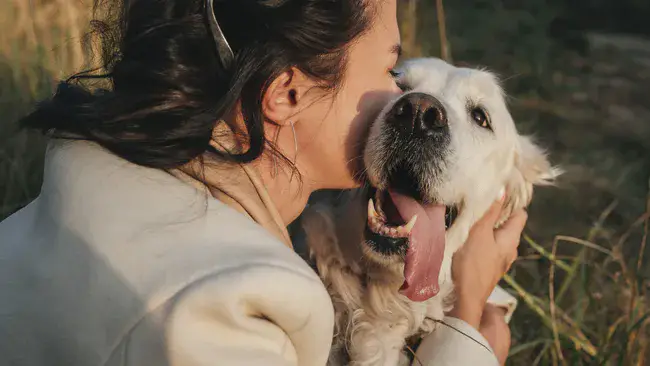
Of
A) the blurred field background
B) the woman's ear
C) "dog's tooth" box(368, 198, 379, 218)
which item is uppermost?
the woman's ear

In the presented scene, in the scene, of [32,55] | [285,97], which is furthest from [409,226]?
[32,55]

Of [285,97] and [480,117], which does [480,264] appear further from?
[285,97]

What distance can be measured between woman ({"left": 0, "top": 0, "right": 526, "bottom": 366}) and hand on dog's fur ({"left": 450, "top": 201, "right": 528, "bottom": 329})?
21cm

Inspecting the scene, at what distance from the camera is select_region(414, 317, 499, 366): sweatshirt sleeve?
1.83 meters

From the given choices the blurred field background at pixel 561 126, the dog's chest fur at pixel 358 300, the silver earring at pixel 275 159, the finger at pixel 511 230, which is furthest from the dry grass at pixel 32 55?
the finger at pixel 511 230

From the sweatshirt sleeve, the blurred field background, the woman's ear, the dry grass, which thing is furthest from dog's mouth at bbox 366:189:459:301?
the dry grass

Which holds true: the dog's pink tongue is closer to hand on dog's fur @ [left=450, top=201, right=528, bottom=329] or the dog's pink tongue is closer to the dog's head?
the dog's head

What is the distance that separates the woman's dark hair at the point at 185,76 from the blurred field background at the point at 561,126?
0.91m

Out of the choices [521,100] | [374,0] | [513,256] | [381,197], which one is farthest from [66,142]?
[521,100]

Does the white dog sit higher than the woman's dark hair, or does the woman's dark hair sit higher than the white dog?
the woman's dark hair

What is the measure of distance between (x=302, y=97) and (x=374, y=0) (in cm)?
29

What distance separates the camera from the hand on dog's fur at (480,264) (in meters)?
2.09

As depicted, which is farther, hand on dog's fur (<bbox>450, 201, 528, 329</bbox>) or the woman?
hand on dog's fur (<bbox>450, 201, 528, 329</bbox>)

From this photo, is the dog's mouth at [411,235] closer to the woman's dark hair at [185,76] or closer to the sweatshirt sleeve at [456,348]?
the sweatshirt sleeve at [456,348]
